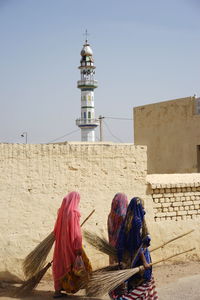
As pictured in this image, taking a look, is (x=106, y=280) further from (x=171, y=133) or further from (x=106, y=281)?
(x=171, y=133)

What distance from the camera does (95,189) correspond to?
678cm

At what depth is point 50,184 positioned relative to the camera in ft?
21.2

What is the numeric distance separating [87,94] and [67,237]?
4518 centimetres

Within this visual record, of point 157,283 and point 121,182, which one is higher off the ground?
point 121,182

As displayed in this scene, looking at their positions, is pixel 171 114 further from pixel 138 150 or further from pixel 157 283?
pixel 157 283

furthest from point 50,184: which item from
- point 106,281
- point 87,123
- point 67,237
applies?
point 87,123

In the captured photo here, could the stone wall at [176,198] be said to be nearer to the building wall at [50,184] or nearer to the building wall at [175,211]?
the building wall at [175,211]

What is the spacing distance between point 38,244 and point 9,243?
0.38m

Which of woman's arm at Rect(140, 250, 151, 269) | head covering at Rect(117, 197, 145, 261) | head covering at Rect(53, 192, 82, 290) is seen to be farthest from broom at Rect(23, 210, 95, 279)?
woman's arm at Rect(140, 250, 151, 269)

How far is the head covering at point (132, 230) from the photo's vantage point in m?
5.05

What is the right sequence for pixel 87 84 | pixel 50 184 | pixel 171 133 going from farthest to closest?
pixel 87 84 < pixel 171 133 < pixel 50 184

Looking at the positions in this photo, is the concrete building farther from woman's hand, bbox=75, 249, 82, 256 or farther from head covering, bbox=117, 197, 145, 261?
woman's hand, bbox=75, 249, 82, 256

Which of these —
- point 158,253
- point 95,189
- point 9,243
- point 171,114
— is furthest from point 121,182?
point 171,114

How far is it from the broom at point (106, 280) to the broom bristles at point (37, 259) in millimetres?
793
